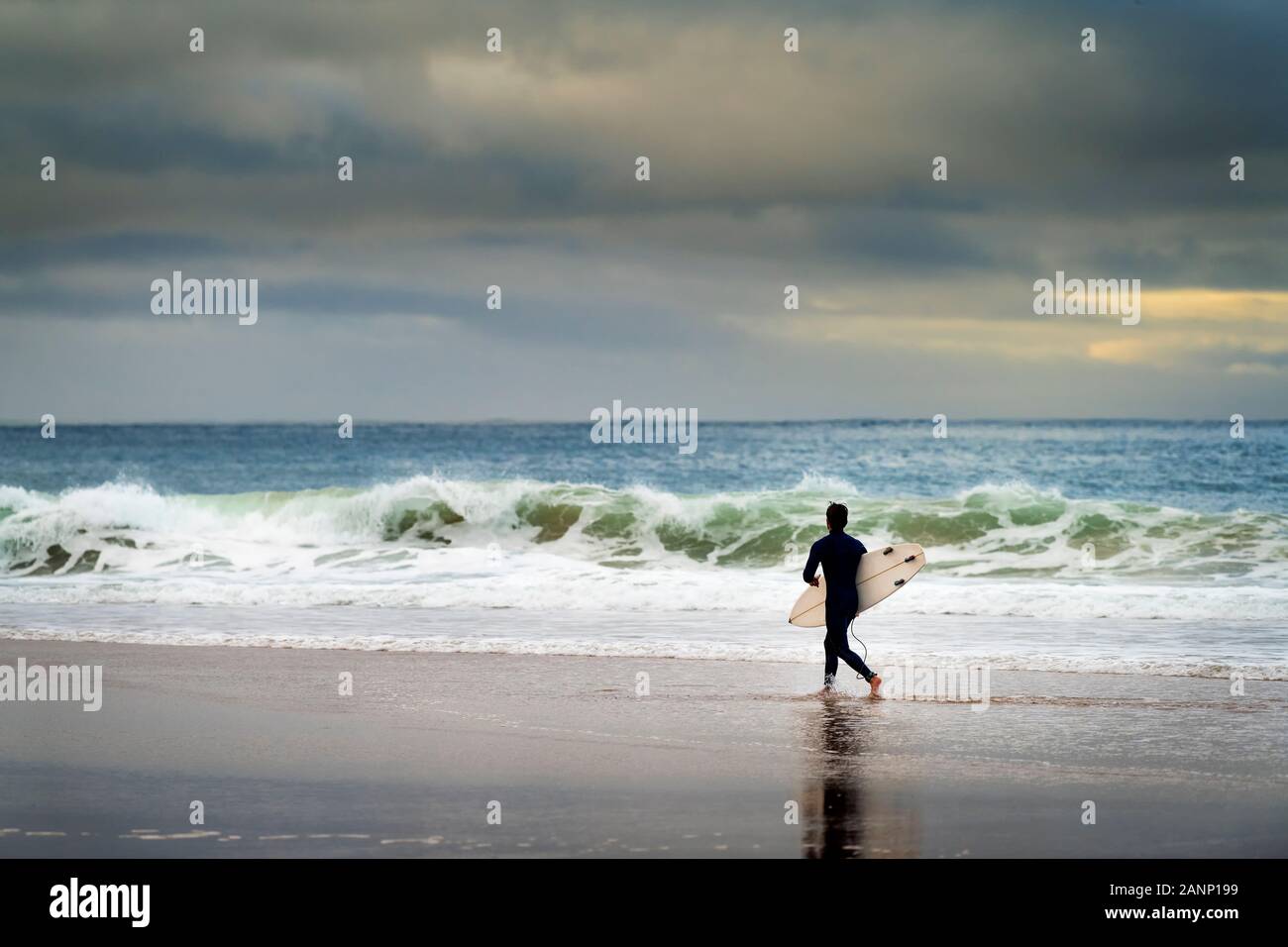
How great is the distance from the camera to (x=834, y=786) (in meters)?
7.95

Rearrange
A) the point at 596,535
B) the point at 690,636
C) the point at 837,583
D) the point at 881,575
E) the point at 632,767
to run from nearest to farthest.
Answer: the point at 632,767, the point at 837,583, the point at 881,575, the point at 690,636, the point at 596,535

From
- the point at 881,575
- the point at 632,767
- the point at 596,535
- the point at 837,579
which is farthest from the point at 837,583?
the point at 596,535

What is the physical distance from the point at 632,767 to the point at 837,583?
3777 millimetres

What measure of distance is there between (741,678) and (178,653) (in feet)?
20.4

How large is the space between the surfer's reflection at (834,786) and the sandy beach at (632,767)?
0.02m

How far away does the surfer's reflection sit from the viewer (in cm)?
669

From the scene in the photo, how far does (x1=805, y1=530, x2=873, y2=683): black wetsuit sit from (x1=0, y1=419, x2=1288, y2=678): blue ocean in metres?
2.27

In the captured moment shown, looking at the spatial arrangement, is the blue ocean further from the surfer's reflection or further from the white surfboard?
the surfer's reflection

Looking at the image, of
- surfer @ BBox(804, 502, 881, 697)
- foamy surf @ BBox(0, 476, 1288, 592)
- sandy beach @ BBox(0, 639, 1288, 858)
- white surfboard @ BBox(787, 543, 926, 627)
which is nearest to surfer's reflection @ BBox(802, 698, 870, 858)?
sandy beach @ BBox(0, 639, 1288, 858)

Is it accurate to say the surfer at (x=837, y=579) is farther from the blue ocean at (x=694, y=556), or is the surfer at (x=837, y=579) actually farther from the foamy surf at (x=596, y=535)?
the foamy surf at (x=596, y=535)

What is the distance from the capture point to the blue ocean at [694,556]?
15.2 metres

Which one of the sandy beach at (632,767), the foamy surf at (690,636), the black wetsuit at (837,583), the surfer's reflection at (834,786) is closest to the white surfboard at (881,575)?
the black wetsuit at (837,583)

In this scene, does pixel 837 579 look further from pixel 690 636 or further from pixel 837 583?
pixel 690 636
